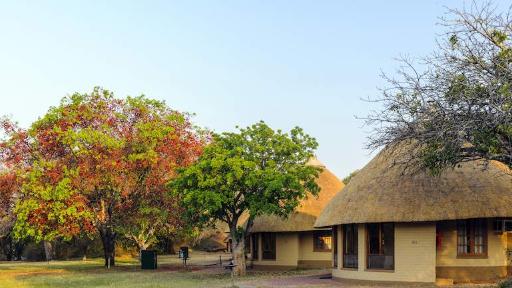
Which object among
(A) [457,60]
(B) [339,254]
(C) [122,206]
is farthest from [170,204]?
(A) [457,60]

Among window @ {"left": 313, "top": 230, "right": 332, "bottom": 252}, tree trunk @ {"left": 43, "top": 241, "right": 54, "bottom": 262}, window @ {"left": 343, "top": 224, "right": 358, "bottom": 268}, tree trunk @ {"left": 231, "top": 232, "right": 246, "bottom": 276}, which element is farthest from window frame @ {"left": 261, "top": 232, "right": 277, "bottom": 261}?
tree trunk @ {"left": 43, "top": 241, "right": 54, "bottom": 262}

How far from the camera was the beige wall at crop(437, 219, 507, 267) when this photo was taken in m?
28.4

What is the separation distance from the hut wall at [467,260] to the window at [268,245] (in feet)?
52.3

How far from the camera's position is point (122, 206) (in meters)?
45.4

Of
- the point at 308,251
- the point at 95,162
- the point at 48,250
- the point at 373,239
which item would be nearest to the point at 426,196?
the point at 373,239

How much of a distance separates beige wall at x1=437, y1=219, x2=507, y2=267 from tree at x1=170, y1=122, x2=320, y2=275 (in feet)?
28.3

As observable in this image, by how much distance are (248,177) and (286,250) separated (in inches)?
379

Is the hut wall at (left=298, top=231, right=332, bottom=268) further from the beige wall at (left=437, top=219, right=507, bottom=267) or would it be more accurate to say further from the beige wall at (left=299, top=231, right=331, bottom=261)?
the beige wall at (left=437, top=219, right=507, bottom=267)

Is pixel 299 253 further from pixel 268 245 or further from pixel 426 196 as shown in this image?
pixel 426 196

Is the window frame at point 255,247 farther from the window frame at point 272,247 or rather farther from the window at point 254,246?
the window frame at point 272,247

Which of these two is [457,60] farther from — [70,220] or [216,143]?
[70,220]

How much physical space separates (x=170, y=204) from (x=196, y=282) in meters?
13.2

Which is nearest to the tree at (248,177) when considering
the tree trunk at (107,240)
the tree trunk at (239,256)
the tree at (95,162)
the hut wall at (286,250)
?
the tree trunk at (239,256)

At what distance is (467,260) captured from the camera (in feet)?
92.9
